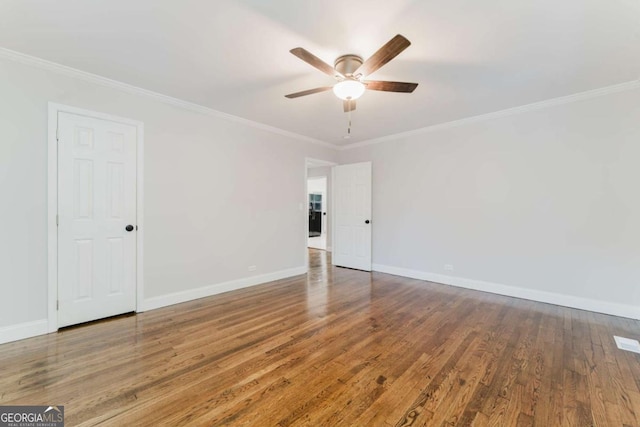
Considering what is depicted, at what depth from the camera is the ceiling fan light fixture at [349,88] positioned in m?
2.41

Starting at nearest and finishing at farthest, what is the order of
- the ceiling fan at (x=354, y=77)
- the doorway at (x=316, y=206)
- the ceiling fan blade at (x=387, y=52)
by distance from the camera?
the ceiling fan blade at (x=387, y=52) → the ceiling fan at (x=354, y=77) → the doorway at (x=316, y=206)

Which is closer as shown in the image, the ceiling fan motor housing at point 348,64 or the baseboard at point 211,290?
the ceiling fan motor housing at point 348,64

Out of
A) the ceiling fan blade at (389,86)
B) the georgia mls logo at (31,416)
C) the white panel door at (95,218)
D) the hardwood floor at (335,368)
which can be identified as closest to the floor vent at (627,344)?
the hardwood floor at (335,368)

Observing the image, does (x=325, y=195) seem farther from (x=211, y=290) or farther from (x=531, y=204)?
(x=531, y=204)

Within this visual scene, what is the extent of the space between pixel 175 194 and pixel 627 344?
5.13m

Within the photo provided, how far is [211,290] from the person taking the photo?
3.88 meters

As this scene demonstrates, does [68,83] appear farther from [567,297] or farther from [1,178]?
[567,297]

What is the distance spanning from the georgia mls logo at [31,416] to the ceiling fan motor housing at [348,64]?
10.7 feet

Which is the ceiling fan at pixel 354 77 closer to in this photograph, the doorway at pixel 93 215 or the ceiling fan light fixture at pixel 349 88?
the ceiling fan light fixture at pixel 349 88

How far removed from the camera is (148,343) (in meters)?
2.51

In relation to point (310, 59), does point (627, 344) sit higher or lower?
lower

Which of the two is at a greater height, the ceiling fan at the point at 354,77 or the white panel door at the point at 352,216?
the ceiling fan at the point at 354,77

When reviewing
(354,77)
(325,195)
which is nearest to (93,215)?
(354,77)

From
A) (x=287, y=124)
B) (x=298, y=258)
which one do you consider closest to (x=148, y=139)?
(x=287, y=124)
